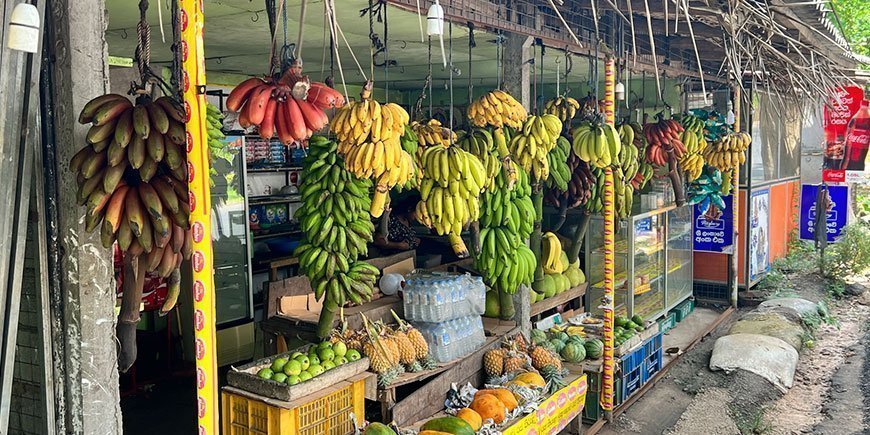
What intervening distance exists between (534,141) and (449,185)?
3.08ft

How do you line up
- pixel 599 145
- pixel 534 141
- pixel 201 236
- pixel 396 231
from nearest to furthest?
pixel 201 236, pixel 534 141, pixel 599 145, pixel 396 231

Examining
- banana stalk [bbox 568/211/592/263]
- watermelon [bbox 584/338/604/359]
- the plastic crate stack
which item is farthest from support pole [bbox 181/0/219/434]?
banana stalk [bbox 568/211/592/263]

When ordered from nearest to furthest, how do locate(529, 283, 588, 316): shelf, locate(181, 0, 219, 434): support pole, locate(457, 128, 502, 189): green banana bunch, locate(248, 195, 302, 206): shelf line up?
locate(181, 0, 219, 434): support pole → locate(457, 128, 502, 189): green banana bunch → locate(529, 283, 588, 316): shelf → locate(248, 195, 302, 206): shelf

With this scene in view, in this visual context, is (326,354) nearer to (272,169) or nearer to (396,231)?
(396,231)

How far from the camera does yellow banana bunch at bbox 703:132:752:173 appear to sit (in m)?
7.56

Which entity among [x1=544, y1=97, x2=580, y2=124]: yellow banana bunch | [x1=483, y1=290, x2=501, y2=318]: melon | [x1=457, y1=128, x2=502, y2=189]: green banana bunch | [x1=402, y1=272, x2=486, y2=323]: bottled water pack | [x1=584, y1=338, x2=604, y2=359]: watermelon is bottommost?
[x1=584, y1=338, x2=604, y2=359]: watermelon

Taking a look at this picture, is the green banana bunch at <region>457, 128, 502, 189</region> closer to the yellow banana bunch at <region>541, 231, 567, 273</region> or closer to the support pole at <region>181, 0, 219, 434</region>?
the yellow banana bunch at <region>541, 231, 567, 273</region>

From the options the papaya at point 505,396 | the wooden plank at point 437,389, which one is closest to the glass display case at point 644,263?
the wooden plank at point 437,389

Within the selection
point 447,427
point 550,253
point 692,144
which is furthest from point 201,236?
point 692,144

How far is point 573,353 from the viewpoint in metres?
5.59

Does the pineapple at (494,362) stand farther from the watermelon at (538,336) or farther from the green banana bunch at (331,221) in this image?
the green banana bunch at (331,221)

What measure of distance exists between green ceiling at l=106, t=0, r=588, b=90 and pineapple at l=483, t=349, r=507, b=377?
2.32m

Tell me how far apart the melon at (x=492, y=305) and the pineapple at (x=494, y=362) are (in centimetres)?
63

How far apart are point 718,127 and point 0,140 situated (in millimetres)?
7806
